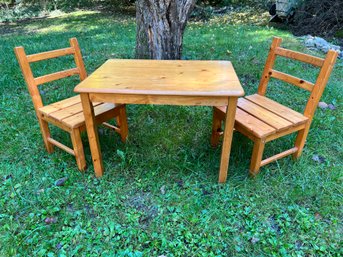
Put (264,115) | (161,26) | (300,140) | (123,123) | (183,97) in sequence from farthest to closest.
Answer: (161,26) < (123,123) < (300,140) < (264,115) < (183,97)

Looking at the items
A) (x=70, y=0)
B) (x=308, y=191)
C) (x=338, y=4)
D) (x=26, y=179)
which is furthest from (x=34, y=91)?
(x=70, y=0)

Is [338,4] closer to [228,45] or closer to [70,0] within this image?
[228,45]

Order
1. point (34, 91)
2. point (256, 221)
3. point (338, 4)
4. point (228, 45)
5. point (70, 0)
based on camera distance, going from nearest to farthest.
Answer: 1. point (256, 221)
2. point (34, 91)
3. point (228, 45)
4. point (338, 4)
5. point (70, 0)

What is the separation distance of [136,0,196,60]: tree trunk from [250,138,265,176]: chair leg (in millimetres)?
1722

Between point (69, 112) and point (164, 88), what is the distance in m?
0.93

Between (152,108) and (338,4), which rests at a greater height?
(338,4)

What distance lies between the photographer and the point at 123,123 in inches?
105

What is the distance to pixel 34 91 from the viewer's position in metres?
2.30

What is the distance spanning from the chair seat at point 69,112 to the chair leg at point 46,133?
5.2 inches

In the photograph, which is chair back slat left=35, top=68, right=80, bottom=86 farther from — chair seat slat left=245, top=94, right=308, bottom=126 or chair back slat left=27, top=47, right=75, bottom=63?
chair seat slat left=245, top=94, right=308, bottom=126

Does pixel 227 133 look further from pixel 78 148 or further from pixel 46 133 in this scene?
pixel 46 133

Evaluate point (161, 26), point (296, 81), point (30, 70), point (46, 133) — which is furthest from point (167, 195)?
point (161, 26)

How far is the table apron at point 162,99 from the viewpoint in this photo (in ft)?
5.96

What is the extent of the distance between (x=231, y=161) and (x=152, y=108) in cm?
112
